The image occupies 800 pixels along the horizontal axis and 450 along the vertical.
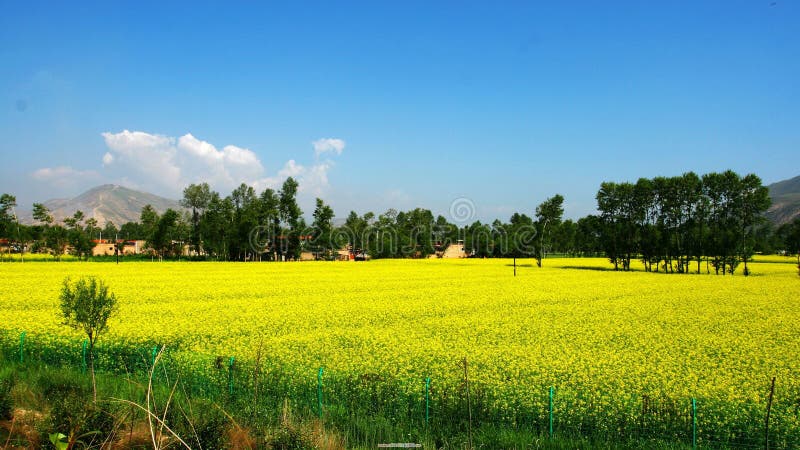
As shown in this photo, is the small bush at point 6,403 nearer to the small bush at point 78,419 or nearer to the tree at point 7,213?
the small bush at point 78,419

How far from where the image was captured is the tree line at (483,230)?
78812 millimetres

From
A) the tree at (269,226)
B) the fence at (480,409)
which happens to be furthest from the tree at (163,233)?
the fence at (480,409)

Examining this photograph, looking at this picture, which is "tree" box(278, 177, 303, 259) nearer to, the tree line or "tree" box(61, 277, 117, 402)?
the tree line

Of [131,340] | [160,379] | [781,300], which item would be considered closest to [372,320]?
[131,340]

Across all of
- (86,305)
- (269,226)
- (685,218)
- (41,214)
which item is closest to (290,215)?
(269,226)

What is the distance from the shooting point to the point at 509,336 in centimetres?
2200

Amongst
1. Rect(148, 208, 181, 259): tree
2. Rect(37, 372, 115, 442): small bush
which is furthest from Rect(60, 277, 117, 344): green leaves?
Rect(148, 208, 181, 259): tree

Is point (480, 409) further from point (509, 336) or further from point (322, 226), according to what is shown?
point (322, 226)

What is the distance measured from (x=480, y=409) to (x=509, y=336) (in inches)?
440

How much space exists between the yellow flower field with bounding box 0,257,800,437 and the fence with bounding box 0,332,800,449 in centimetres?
12

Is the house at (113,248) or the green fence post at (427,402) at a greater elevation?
the house at (113,248)

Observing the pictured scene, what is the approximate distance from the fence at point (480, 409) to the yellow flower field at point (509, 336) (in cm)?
12

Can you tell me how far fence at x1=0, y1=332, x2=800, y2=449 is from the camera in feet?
34.0

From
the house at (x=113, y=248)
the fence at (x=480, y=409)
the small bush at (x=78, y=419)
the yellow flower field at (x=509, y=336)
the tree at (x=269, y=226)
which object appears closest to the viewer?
the small bush at (x=78, y=419)
